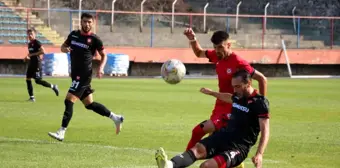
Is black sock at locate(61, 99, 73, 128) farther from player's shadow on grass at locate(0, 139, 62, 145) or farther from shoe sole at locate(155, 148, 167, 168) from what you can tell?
shoe sole at locate(155, 148, 167, 168)

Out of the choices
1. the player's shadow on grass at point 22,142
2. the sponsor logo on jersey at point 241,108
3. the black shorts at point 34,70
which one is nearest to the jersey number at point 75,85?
the player's shadow on grass at point 22,142

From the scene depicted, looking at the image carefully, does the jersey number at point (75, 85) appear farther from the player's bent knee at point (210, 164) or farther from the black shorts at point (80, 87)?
the player's bent knee at point (210, 164)

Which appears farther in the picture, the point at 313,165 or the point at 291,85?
the point at 291,85

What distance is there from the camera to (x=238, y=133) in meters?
9.52

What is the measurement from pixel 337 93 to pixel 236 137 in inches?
807

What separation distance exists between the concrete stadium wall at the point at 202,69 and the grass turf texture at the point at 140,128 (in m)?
11.4

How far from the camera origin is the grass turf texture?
41.5ft

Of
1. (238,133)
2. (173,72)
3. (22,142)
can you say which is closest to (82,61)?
Result: (22,142)

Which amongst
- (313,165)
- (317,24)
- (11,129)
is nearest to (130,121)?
(11,129)

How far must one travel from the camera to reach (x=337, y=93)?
96.4ft

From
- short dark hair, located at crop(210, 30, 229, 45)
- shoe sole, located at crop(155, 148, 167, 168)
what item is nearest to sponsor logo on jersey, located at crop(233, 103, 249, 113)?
shoe sole, located at crop(155, 148, 167, 168)

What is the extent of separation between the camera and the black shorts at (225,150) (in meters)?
9.30

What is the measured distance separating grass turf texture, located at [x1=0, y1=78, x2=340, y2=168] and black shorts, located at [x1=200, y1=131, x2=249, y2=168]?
2422 mm

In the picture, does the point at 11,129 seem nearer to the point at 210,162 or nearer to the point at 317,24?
the point at 210,162
